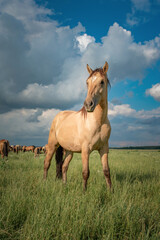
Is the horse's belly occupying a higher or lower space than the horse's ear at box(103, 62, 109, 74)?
lower

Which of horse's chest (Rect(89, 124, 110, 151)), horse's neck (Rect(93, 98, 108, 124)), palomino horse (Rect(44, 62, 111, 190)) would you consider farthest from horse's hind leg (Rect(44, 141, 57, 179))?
horse's neck (Rect(93, 98, 108, 124))

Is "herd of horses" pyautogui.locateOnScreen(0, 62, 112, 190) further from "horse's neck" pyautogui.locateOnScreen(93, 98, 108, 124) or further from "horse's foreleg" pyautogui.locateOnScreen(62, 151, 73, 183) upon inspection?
"horse's foreleg" pyautogui.locateOnScreen(62, 151, 73, 183)

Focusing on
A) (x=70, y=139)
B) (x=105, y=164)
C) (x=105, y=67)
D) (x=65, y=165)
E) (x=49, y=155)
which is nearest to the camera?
(x=105, y=67)

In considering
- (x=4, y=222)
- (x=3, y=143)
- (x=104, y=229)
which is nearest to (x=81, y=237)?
(x=104, y=229)

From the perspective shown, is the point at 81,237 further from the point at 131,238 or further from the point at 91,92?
the point at 91,92

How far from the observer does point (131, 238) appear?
2.02 metres

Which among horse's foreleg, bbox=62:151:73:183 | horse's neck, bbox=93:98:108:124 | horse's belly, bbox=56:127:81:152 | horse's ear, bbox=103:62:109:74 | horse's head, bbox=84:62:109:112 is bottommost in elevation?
horse's foreleg, bbox=62:151:73:183

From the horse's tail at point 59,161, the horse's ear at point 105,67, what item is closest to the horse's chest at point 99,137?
the horse's ear at point 105,67

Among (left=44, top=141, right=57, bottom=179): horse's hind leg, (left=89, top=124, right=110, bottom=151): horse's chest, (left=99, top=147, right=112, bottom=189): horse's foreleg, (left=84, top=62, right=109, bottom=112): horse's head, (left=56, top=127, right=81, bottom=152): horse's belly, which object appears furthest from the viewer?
(left=44, top=141, right=57, bottom=179): horse's hind leg

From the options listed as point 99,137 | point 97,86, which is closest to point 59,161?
point 99,137

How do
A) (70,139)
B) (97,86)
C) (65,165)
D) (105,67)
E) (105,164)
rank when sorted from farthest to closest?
(65,165), (70,139), (105,164), (105,67), (97,86)

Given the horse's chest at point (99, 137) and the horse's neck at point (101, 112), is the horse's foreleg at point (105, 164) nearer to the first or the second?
the horse's chest at point (99, 137)

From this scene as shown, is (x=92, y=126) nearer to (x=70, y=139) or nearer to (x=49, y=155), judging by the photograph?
(x=70, y=139)

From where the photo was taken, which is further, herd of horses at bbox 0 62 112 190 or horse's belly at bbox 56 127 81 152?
horse's belly at bbox 56 127 81 152
